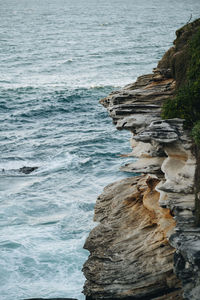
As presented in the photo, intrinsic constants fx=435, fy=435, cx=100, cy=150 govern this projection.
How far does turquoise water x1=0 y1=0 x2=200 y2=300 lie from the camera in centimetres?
2203

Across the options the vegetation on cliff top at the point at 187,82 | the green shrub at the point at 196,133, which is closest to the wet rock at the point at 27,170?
the vegetation on cliff top at the point at 187,82

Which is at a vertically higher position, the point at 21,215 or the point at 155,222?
the point at 155,222

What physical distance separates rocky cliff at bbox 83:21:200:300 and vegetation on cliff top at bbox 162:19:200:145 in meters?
0.16

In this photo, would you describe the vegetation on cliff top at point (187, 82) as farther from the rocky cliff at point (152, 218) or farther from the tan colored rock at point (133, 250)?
the tan colored rock at point (133, 250)

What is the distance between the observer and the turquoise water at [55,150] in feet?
72.3

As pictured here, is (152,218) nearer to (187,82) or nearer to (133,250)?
(133,250)

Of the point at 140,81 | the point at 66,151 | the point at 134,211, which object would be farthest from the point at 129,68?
the point at 134,211

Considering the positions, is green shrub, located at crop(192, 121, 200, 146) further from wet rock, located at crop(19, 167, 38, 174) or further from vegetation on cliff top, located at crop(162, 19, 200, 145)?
wet rock, located at crop(19, 167, 38, 174)

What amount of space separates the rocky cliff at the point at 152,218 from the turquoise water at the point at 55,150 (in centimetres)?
178

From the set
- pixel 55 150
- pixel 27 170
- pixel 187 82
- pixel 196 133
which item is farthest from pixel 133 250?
pixel 55 150

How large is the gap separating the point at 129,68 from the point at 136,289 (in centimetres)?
5969

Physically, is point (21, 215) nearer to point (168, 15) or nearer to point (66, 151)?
point (66, 151)

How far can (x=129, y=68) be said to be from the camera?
7400 centimetres

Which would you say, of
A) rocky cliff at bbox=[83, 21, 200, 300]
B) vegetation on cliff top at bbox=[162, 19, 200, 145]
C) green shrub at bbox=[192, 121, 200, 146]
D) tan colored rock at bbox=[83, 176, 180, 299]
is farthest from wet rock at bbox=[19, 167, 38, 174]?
green shrub at bbox=[192, 121, 200, 146]
